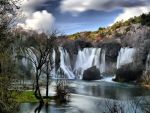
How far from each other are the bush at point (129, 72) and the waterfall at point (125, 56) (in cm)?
736

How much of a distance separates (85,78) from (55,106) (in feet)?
154

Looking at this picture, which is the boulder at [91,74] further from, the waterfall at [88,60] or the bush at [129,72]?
the waterfall at [88,60]

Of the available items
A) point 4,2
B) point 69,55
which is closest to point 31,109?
point 4,2

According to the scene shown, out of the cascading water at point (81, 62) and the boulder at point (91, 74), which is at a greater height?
the cascading water at point (81, 62)

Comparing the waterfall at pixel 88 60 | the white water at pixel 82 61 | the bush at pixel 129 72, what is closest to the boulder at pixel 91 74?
the white water at pixel 82 61

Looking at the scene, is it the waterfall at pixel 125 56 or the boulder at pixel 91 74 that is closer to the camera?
the boulder at pixel 91 74

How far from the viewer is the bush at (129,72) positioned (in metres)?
69.3

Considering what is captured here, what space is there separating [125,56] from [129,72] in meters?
12.8

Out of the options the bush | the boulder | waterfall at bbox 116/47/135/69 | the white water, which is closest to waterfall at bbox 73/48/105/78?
the white water

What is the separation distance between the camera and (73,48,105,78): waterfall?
88.9m

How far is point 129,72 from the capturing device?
7031 cm

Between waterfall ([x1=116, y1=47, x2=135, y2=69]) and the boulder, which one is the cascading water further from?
the boulder

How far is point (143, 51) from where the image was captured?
74125 mm

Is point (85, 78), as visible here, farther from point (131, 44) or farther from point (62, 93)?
point (62, 93)
